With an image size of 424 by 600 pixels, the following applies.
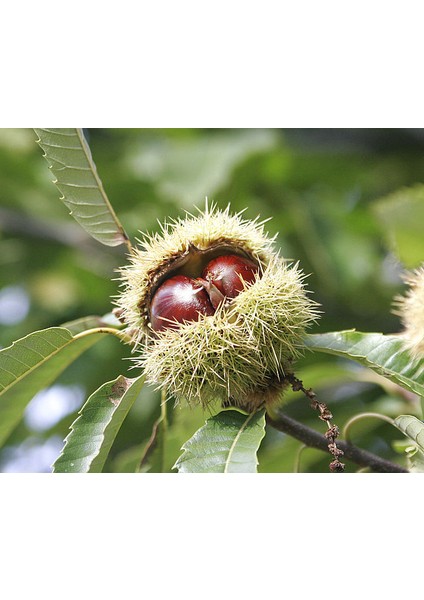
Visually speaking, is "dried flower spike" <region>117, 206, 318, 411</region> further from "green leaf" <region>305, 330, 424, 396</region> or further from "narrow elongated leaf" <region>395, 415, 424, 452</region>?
"narrow elongated leaf" <region>395, 415, 424, 452</region>

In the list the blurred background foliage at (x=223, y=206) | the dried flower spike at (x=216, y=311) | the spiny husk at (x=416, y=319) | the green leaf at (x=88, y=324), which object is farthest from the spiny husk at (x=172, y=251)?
the blurred background foliage at (x=223, y=206)

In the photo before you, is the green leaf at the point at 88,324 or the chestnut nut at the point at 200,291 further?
the green leaf at the point at 88,324

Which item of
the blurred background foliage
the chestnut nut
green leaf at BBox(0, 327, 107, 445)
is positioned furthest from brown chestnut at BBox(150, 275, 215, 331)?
the blurred background foliage

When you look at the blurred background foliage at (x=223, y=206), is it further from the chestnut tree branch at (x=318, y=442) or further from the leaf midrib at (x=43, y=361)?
the leaf midrib at (x=43, y=361)

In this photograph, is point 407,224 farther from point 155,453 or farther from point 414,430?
point 155,453
